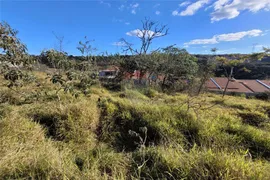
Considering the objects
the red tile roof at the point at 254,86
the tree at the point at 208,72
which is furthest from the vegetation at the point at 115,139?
the red tile roof at the point at 254,86

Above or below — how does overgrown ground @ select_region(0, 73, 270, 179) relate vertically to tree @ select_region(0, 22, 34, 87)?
below

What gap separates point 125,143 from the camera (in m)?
3.35

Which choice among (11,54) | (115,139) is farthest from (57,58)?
(115,139)

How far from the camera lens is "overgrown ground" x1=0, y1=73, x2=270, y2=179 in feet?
5.65

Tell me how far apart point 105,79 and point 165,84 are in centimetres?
460

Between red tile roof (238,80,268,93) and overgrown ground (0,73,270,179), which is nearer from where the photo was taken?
overgrown ground (0,73,270,179)

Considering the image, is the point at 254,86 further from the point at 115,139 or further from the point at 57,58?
the point at 57,58

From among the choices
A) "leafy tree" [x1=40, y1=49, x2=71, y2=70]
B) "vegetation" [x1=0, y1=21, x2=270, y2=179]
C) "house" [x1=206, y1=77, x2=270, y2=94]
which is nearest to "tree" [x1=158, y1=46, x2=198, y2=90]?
"house" [x1=206, y1=77, x2=270, y2=94]

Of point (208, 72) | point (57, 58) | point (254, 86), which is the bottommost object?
point (254, 86)

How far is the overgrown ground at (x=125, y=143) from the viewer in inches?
67.8

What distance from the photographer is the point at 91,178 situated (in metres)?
1.61

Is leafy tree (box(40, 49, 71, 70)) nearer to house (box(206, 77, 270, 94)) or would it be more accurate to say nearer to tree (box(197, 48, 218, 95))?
tree (box(197, 48, 218, 95))

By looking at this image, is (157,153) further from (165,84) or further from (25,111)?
(165,84)

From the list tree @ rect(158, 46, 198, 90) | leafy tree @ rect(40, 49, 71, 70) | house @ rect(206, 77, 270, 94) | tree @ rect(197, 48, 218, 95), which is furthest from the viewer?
house @ rect(206, 77, 270, 94)
